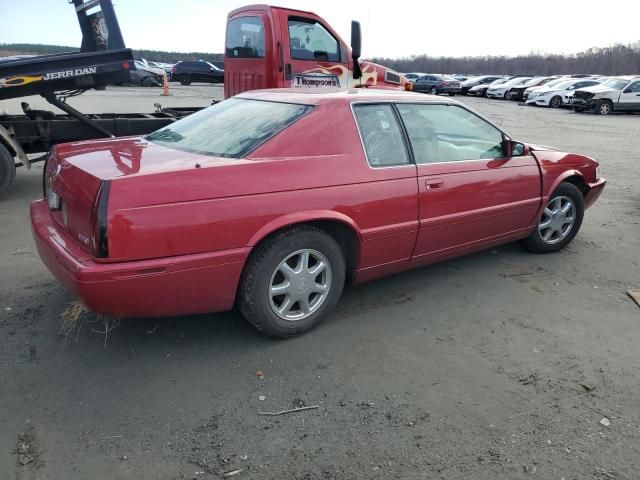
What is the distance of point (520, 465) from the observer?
94.7 inches

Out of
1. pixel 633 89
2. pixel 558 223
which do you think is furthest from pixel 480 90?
pixel 558 223

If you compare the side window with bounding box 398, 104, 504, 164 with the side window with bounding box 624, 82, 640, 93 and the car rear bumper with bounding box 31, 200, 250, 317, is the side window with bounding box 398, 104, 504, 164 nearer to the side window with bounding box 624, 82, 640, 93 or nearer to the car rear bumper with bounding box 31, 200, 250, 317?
the car rear bumper with bounding box 31, 200, 250, 317

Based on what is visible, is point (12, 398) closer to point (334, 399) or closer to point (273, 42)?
point (334, 399)

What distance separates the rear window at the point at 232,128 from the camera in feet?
11.2

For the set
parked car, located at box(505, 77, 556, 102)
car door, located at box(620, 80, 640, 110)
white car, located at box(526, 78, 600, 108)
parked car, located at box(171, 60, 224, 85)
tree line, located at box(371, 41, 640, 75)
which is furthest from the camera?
tree line, located at box(371, 41, 640, 75)

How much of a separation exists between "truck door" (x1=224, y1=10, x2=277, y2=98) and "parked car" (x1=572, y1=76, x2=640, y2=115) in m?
19.9

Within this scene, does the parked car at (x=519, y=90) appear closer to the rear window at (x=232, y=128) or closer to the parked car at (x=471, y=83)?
the parked car at (x=471, y=83)

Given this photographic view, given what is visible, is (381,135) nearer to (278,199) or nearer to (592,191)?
(278,199)

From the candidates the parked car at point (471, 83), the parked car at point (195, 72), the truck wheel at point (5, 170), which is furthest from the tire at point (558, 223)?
the parked car at point (195, 72)

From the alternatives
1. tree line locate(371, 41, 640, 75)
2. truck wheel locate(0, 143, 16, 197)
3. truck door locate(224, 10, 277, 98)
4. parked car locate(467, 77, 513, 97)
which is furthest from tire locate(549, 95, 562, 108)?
tree line locate(371, 41, 640, 75)

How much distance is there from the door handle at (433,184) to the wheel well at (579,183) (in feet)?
6.01

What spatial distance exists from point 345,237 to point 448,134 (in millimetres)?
1299

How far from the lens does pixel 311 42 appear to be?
24.9 ft

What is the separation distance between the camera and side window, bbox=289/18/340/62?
7.48m
